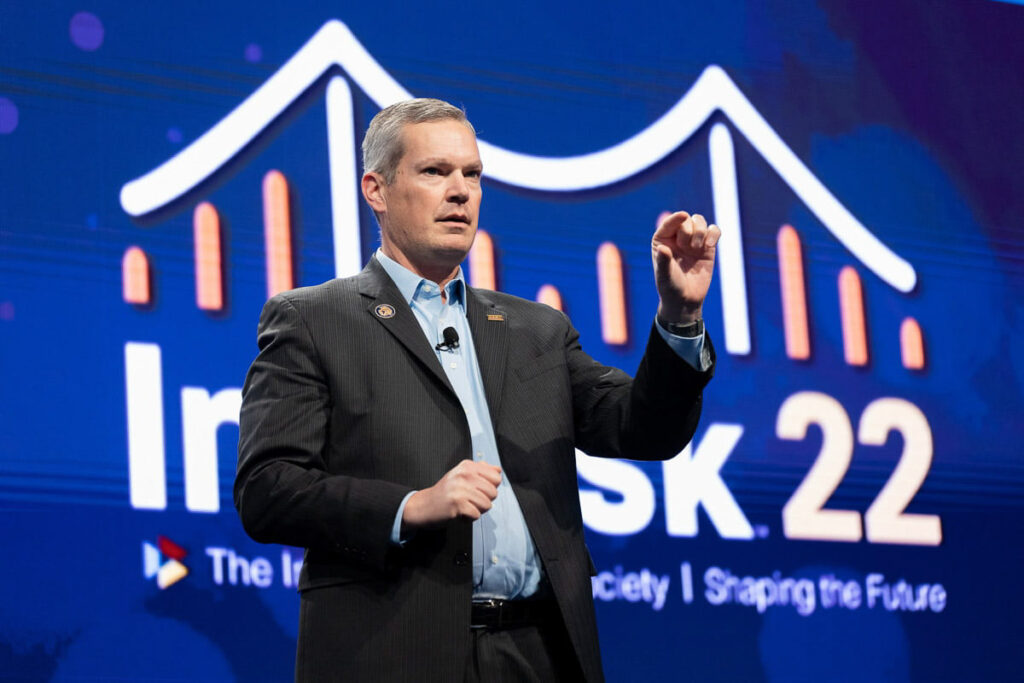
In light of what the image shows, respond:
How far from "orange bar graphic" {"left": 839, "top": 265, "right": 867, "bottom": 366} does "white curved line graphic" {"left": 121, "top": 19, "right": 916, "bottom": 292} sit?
0.09m

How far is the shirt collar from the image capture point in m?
1.96

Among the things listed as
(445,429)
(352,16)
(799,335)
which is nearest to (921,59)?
(799,335)

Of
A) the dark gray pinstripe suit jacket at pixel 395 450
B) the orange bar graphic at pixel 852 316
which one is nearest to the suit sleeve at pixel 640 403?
the dark gray pinstripe suit jacket at pixel 395 450

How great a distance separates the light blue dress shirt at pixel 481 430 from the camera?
1765 mm

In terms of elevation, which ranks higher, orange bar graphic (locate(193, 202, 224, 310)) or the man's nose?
orange bar graphic (locate(193, 202, 224, 310))

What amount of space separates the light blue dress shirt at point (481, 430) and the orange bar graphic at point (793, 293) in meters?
2.09

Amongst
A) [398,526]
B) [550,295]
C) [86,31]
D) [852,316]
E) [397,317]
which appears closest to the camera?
[398,526]

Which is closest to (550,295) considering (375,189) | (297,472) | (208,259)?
(208,259)

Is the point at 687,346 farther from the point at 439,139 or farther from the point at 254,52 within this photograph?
the point at 254,52

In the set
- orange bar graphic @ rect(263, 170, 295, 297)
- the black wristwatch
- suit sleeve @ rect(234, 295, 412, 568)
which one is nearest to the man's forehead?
suit sleeve @ rect(234, 295, 412, 568)

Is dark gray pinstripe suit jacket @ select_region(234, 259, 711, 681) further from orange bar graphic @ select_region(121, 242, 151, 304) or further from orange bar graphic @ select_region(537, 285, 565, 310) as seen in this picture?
orange bar graphic @ select_region(537, 285, 565, 310)

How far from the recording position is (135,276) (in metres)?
3.18

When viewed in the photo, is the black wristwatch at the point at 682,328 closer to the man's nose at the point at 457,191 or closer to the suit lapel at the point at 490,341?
the suit lapel at the point at 490,341

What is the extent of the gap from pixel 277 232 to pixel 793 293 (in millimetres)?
1609
